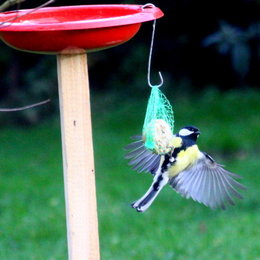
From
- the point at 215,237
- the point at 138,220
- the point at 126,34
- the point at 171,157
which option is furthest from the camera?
the point at 138,220

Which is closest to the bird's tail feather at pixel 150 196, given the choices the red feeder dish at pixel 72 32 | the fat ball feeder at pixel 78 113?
the fat ball feeder at pixel 78 113

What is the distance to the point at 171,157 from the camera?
3.84 m

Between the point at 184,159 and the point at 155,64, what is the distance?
6.90m

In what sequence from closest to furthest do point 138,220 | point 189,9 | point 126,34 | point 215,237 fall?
point 126,34 < point 215,237 < point 138,220 < point 189,9

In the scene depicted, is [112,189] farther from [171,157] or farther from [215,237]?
[171,157]

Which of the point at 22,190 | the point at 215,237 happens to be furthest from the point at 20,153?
the point at 215,237

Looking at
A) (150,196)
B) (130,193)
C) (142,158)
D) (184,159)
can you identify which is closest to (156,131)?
(150,196)

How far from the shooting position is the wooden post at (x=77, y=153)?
3357 mm

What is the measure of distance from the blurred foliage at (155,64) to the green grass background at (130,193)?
24cm

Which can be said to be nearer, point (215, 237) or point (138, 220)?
point (215, 237)

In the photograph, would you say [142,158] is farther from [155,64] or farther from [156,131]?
[155,64]

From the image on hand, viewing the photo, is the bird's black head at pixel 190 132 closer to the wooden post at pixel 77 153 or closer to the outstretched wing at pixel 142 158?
the outstretched wing at pixel 142 158

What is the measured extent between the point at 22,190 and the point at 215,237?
232 centimetres

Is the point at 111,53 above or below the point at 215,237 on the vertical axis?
below
